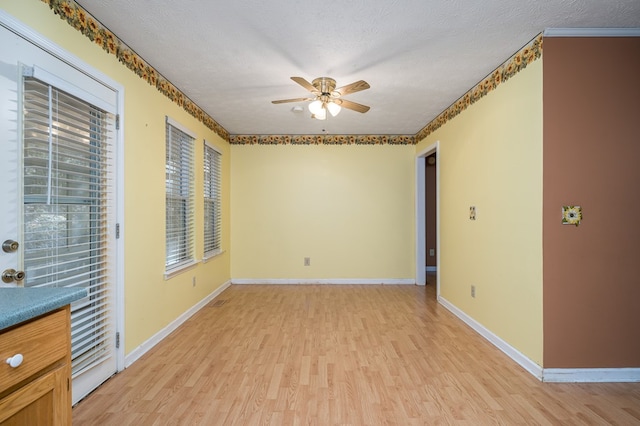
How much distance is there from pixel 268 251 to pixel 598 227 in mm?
4151

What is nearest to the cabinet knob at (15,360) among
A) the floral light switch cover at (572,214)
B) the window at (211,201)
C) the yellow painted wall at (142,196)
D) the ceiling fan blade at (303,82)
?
the yellow painted wall at (142,196)

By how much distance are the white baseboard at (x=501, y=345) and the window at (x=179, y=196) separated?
3059mm

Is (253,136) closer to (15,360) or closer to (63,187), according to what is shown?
(63,187)

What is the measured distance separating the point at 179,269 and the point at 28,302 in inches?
97.9

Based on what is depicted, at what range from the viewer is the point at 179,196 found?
11.5 feet

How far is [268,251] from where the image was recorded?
5.30m

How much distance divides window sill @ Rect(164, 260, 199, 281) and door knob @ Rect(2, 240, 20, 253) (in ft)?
5.06

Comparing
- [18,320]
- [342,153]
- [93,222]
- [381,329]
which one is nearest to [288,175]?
[342,153]

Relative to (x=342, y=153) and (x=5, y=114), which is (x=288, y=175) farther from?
(x=5, y=114)

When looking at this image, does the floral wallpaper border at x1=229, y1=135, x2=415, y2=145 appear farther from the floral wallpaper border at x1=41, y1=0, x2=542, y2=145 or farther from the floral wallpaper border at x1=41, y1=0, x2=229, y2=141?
the floral wallpaper border at x1=41, y1=0, x2=229, y2=141

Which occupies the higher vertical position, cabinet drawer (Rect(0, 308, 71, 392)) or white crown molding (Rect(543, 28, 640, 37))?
white crown molding (Rect(543, 28, 640, 37))

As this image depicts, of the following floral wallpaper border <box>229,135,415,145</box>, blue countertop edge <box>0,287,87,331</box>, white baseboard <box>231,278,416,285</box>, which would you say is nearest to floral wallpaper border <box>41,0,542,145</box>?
floral wallpaper border <box>229,135,415,145</box>

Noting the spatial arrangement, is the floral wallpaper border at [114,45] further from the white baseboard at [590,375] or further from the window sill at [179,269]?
the white baseboard at [590,375]

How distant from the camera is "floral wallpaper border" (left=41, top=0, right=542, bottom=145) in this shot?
2.05 m
